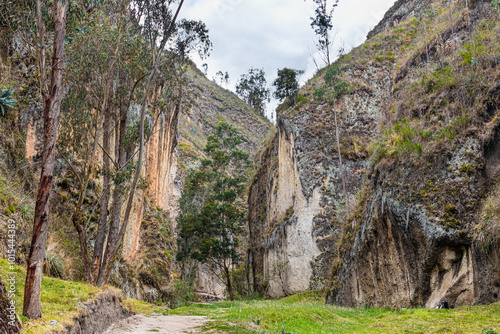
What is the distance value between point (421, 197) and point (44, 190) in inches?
518

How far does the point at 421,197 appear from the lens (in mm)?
14477

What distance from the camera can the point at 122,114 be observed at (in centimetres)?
1797

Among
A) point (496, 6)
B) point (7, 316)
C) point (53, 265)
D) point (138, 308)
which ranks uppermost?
point (496, 6)

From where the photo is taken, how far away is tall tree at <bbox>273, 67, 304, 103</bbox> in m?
39.3

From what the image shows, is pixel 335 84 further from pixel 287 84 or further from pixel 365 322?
pixel 365 322

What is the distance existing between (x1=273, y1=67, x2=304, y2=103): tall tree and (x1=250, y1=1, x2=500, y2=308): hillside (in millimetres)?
9517

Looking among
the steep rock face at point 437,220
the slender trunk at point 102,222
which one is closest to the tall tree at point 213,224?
the slender trunk at point 102,222

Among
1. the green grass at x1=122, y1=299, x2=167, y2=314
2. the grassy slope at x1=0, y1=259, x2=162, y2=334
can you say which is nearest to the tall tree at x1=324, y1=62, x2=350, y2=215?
the green grass at x1=122, y1=299, x2=167, y2=314

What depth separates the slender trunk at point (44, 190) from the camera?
6832 millimetres

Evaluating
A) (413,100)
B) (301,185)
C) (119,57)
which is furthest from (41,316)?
(301,185)

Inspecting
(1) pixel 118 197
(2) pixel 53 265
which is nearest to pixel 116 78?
(1) pixel 118 197

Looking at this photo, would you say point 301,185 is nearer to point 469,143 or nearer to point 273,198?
point 273,198

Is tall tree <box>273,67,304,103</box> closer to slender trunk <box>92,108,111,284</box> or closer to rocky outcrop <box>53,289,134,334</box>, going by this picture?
slender trunk <box>92,108,111,284</box>

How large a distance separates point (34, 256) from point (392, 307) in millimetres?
14123
